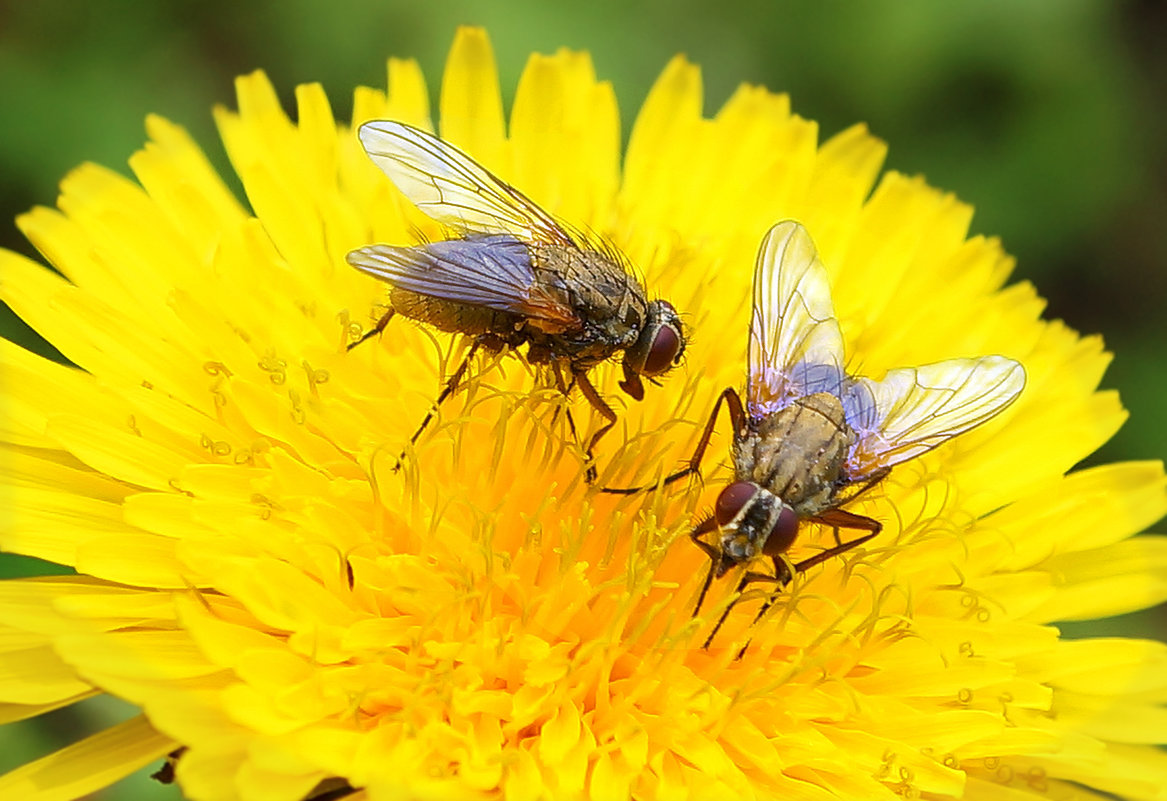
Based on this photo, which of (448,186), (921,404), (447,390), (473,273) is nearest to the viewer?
(473,273)

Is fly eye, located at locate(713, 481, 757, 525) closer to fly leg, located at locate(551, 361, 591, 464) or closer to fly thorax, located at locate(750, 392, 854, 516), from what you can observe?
fly thorax, located at locate(750, 392, 854, 516)

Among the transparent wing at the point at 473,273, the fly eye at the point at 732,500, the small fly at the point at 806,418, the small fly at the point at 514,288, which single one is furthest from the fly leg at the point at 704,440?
the transparent wing at the point at 473,273

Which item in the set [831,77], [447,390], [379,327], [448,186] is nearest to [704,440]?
[447,390]

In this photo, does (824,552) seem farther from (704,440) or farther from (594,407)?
(594,407)

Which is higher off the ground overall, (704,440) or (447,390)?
(704,440)

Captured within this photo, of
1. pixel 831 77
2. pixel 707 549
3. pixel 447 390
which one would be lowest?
pixel 707 549

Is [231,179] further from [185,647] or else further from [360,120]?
[185,647]

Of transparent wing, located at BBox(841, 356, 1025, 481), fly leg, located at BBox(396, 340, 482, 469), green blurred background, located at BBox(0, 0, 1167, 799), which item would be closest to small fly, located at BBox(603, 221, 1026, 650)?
transparent wing, located at BBox(841, 356, 1025, 481)
